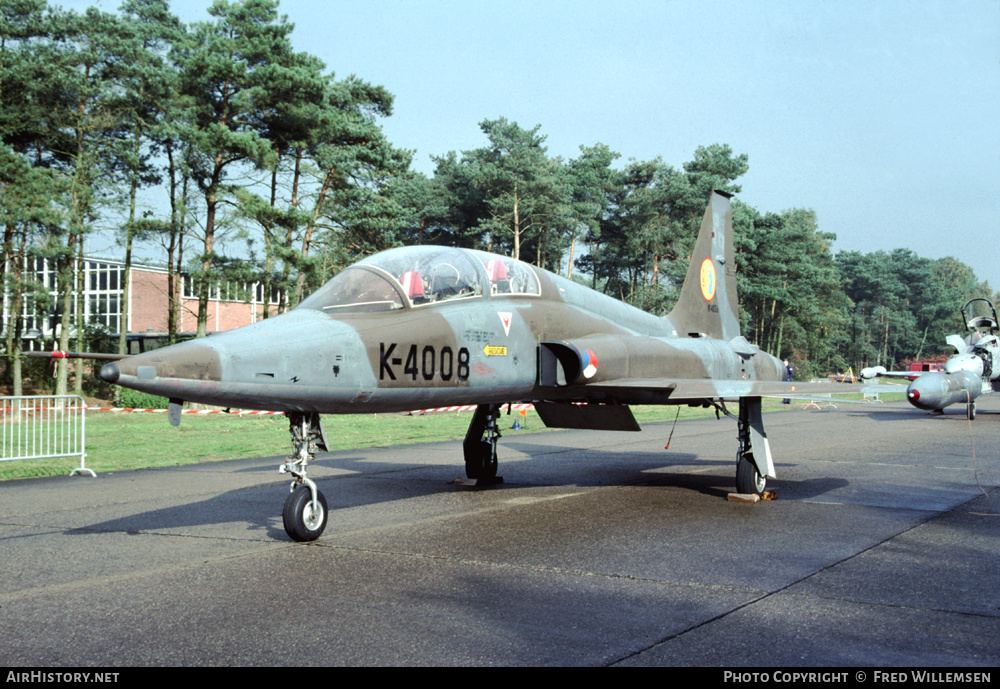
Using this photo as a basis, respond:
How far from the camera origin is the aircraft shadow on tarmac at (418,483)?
320 inches

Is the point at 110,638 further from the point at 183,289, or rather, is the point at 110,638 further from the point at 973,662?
the point at 183,289

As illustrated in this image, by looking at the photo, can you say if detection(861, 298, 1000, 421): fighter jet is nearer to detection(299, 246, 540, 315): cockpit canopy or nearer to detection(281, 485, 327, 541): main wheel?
detection(299, 246, 540, 315): cockpit canopy

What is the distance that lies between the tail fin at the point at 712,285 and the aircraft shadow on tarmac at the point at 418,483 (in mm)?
2342

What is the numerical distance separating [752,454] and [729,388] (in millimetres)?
1020

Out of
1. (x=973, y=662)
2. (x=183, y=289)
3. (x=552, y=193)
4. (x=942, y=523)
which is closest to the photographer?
(x=973, y=662)

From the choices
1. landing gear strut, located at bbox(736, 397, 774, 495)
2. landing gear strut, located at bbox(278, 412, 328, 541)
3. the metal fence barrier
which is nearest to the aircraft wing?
landing gear strut, located at bbox(736, 397, 774, 495)

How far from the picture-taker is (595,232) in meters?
59.3

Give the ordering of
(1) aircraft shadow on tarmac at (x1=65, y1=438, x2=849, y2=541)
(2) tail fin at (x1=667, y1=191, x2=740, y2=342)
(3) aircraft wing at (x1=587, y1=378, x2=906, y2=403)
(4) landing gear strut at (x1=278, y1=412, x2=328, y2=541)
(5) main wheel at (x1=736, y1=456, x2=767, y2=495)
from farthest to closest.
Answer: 1. (2) tail fin at (x1=667, y1=191, x2=740, y2=342)
2. (5) main wheel at (x1=736, y1=456, x2=767, y2=495)
3. (3) aircraft wing at (x1=587, y1=378, x2=906, y2=403)
4. (1) aircraft shadow on tarmac at (x1=65, y1=438, x2=849, y2=541)
5. (4) landing gear strut at (x1=278, y1=412, x2=328, y2=541)

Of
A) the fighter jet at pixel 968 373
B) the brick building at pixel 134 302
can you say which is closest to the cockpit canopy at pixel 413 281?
the fighter jet at pixel 968 373

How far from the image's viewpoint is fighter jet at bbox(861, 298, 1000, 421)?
2245cm

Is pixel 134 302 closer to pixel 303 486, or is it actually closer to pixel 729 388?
pixel 729 388

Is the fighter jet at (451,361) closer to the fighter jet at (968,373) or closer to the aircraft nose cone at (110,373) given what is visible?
the aircraft nose cone at (110,373)

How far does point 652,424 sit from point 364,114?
28593mm

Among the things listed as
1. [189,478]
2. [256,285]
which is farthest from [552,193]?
[189,478]
